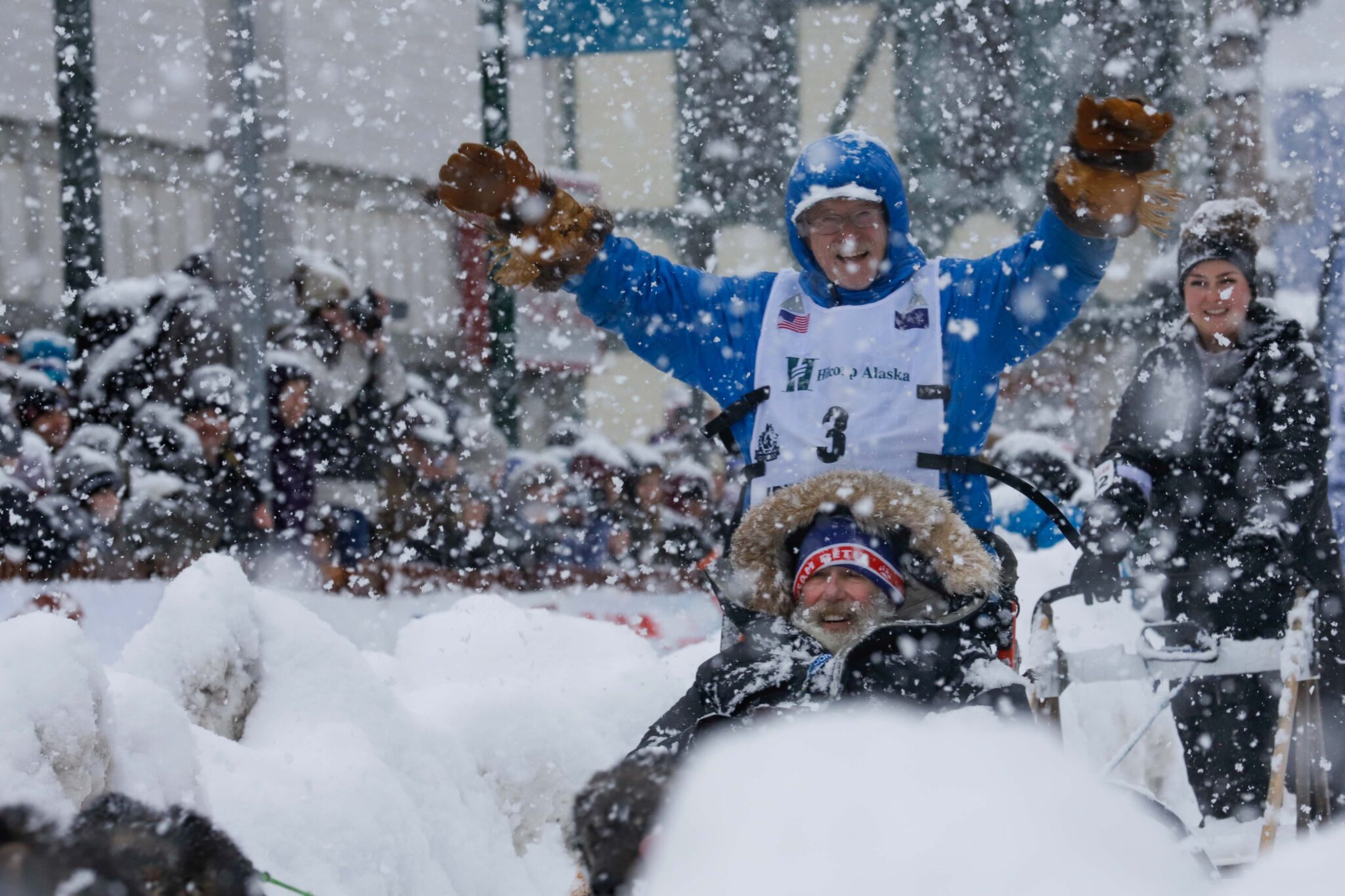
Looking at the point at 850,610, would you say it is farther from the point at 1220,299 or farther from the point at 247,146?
the point at 247,146

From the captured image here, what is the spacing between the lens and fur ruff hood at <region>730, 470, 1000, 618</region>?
2635 millimetres

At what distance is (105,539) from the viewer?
5332mm

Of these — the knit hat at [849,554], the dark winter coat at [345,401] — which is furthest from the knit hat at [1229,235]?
the dark winter coat at [345,401]

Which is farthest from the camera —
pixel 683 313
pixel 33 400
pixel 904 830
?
pixel 33 400

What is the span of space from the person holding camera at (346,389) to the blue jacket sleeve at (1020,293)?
3.48m

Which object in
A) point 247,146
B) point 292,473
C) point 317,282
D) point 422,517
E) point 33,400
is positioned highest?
point 247,146

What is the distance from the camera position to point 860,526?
277 cm

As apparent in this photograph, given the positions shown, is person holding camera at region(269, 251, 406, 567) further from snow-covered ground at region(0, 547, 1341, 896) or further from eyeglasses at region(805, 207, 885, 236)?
eyeglasses at region(805, 207, 885, 236)

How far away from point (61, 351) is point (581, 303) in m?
5.32

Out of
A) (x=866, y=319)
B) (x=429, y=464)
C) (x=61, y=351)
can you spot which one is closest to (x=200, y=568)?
(x=866, y=319)

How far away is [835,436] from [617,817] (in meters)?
1.38

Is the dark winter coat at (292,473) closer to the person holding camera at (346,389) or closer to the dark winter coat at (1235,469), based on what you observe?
the person holding camera at (346,389)

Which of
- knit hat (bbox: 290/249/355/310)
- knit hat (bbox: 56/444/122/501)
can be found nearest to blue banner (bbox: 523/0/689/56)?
knit hat (bbox: 290/249/355/310)

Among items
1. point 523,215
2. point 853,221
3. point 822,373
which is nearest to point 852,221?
point 853,221
